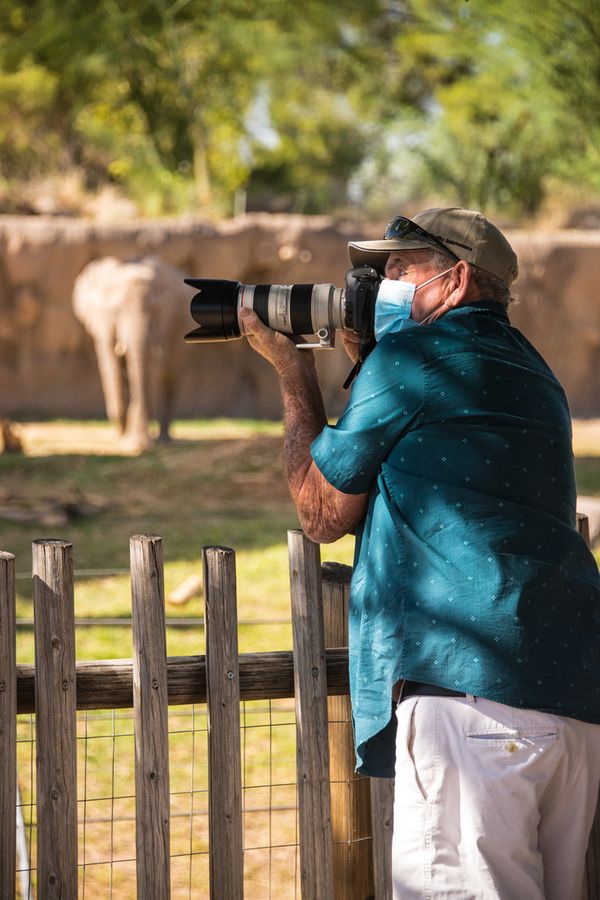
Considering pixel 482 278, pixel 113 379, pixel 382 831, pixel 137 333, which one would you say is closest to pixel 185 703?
pixel 382 831

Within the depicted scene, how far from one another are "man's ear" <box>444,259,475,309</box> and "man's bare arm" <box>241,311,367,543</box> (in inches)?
13.1

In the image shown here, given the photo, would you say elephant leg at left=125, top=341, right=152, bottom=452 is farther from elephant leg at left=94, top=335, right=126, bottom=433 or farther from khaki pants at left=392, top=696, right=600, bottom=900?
khaki pants at left=392, top=696, right=600, bottom=900

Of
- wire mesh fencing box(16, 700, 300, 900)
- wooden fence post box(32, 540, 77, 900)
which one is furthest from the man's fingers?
wire mesh fencing box(16, 700, 300, 900)

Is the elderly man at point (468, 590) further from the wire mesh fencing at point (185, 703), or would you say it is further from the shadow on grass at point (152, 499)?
the shadow on grass at point (152, 499)

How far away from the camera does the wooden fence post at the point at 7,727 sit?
2471 mm

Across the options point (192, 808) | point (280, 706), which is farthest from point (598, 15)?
point (192, 808)

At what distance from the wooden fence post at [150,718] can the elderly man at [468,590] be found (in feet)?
1.62

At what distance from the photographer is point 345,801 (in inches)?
109

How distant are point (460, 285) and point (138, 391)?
37.7ft

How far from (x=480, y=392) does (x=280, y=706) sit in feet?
11.1

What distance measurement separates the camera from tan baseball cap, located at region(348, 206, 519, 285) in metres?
2.16

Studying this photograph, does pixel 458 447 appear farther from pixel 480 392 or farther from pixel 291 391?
pixel 291 391

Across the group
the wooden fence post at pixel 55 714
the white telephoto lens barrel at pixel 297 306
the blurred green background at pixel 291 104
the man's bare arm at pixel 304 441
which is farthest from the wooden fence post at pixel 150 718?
the blurred green background at pixel 291 104

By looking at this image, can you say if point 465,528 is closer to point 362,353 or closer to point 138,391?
point 362,353
